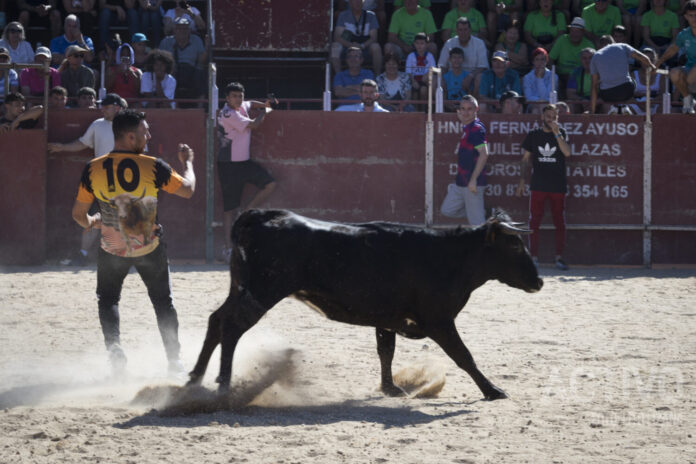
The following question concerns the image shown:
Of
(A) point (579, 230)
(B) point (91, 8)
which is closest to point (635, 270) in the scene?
(A) point (579, 230)

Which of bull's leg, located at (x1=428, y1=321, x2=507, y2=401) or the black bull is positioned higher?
the black bull

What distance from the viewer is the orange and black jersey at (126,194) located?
6.14 metres

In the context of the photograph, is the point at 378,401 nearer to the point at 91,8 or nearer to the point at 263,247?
the point at 263,247

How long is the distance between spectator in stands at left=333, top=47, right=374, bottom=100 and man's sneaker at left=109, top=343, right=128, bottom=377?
829 centimetres

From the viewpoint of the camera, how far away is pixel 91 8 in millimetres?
15703

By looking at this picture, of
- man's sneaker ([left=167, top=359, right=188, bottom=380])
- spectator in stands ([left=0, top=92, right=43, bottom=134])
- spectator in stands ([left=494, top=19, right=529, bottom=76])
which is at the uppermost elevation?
spectator in stands ([left=494, top=19, right=529, bottom=76])

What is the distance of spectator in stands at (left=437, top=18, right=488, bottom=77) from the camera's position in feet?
47.6

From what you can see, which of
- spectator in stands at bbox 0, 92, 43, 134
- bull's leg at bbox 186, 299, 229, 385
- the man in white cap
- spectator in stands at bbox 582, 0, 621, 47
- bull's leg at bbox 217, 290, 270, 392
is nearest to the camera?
bull's leg at bbox 217, 290, 270, 392

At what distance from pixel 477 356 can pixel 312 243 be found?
2076 millimetres

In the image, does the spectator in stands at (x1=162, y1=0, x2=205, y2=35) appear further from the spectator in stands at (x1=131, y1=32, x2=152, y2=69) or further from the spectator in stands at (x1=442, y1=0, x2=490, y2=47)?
the spectator in stands at (x1=442, y1=0, x2=490, y2=47)

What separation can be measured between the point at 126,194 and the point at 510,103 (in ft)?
26.0

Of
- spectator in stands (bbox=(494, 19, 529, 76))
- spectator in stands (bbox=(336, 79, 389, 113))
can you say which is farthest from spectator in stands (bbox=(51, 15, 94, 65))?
spectator in stands (bbox=(494, 19, 529, 76))

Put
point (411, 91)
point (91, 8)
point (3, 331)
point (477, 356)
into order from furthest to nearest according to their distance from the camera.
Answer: point (91, 8) → point (411, 91) → point (3, 331) → point (477, 356)

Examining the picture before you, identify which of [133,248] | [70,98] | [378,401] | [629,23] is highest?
[629,23]
